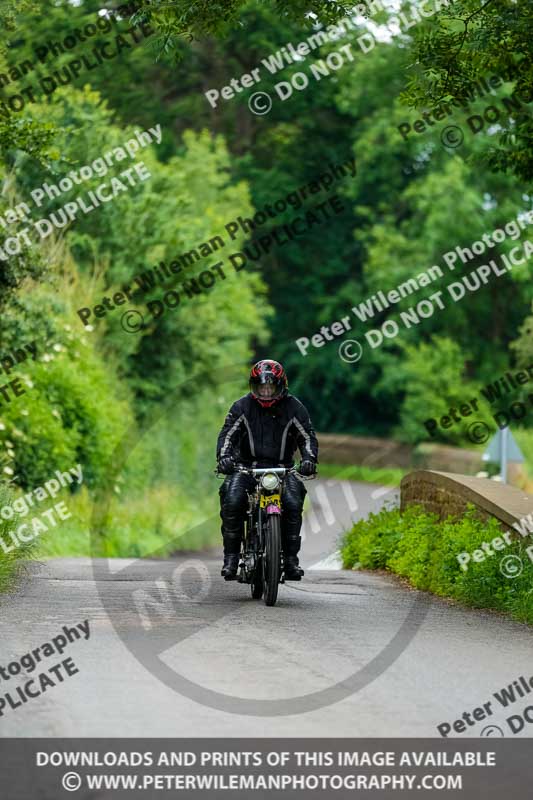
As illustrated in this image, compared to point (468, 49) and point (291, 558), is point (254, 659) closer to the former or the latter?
point (291, 558)

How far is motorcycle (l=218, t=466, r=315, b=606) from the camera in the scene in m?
12.3

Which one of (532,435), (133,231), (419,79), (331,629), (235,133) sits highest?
(235,133)

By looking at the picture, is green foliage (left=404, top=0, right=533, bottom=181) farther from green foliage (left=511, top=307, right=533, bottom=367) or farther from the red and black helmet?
green foliage (left=511, top=307, right=533, bottom=367)

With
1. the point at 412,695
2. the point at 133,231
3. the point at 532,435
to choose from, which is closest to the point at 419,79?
the point at 412,695

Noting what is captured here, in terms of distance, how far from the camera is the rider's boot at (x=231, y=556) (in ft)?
42.8

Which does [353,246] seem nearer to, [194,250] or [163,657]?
[194,250]

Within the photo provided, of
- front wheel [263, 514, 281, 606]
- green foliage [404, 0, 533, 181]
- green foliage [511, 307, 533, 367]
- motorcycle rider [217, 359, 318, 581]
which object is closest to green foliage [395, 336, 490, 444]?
green foliage [511, 307, 533, 367]

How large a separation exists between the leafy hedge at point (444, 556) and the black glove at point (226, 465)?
249 centimetres

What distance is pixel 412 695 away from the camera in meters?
8.75

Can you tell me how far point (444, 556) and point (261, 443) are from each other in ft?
8.81

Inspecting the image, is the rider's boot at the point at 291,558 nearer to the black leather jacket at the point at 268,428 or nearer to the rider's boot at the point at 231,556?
the rider's boot at the point at 231,556

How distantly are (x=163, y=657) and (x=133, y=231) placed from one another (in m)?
24.6

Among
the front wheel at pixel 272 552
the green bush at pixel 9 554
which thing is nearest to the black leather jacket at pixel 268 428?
the front wheel at pixel 272 552

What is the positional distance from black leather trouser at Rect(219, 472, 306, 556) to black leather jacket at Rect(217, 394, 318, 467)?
209mm
